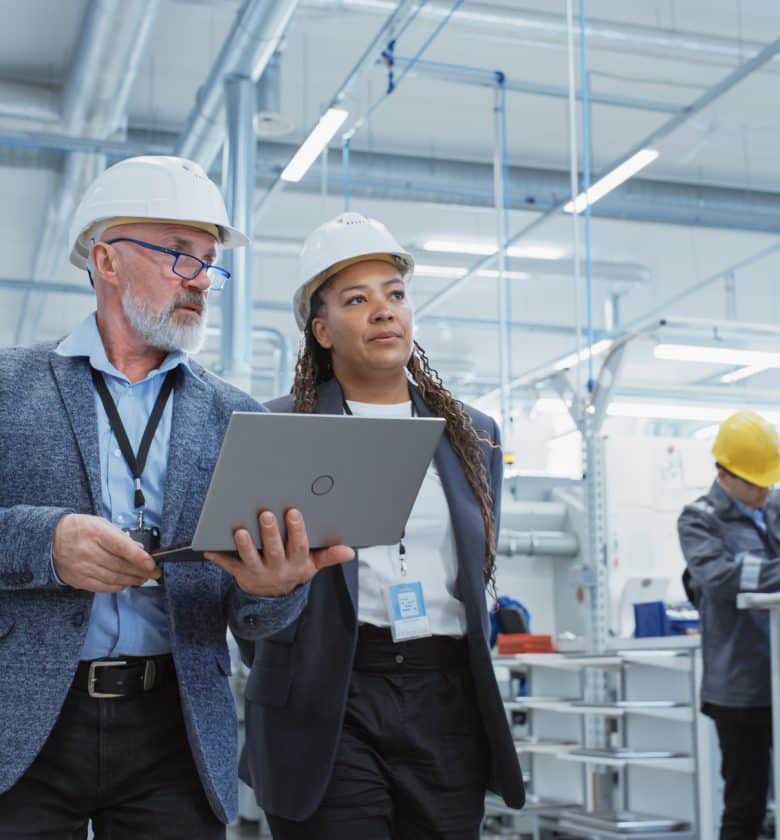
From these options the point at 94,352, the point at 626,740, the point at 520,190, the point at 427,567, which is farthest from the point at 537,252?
the point at 94,352

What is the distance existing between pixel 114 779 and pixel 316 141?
15.8 ft

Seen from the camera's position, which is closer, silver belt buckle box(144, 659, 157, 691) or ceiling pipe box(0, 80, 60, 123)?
silver belt buckle box(144, 659, 157, 691)

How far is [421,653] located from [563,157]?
8.87 m

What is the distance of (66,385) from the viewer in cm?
172

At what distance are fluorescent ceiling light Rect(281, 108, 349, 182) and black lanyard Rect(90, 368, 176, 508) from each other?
4137mm

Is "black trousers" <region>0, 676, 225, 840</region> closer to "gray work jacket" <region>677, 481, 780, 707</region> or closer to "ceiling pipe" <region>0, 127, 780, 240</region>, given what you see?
"gray work jacket" <region>677, 481, 780, 707</region>

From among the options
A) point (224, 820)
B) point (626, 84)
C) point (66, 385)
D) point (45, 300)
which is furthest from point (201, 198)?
point (45, 300)

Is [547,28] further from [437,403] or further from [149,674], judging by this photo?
[149,674]

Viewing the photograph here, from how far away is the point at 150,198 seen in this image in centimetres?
183

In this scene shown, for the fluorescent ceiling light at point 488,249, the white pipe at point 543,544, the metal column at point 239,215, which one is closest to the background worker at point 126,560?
the metal column at point 239,215

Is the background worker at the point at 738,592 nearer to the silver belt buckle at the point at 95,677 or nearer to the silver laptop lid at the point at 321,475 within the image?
the silver laptop lid at the point at 321,475

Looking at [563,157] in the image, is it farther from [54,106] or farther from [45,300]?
[45,300]

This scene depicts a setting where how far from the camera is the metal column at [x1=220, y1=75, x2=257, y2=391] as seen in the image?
669 centimetres

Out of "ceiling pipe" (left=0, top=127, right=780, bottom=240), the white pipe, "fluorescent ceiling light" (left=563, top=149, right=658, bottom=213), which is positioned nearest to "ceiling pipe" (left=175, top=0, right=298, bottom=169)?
"ceiling pipe" (left=0, top=127, right=780, bottom=240)
